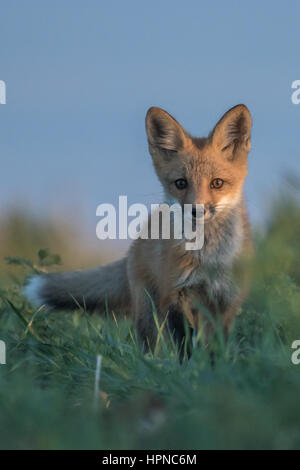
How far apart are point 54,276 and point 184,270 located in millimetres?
1152

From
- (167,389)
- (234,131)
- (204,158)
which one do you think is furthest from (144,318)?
(167,389)

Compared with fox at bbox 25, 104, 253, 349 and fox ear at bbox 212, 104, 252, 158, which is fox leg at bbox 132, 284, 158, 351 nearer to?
fox at bbox 25, 104, 253, 349

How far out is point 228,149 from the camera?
4.25 meters

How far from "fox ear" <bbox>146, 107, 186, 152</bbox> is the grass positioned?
1.45 meters

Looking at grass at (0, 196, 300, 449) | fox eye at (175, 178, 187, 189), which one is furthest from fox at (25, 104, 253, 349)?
grass at (0, 196, 300, 449)

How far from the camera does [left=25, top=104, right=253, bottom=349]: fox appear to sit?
388 centimetres

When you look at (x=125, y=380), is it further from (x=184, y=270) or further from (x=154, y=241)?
(x=154, y=241)

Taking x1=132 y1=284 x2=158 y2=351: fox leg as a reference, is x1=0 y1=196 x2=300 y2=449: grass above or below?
below

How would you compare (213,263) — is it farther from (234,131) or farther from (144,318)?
Result: (234,131)

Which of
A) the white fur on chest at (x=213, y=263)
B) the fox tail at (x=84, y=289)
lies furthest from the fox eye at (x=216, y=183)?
the fox tail at (x=84, y=289)

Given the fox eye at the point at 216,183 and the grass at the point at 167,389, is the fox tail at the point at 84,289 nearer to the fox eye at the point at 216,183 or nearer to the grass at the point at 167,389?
the grass at the point at 167,389

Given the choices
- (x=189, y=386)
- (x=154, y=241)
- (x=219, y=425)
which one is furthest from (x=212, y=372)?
(x=154, y=241)

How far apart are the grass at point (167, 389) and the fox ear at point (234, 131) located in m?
1.26

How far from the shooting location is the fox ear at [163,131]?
13.9 feet
